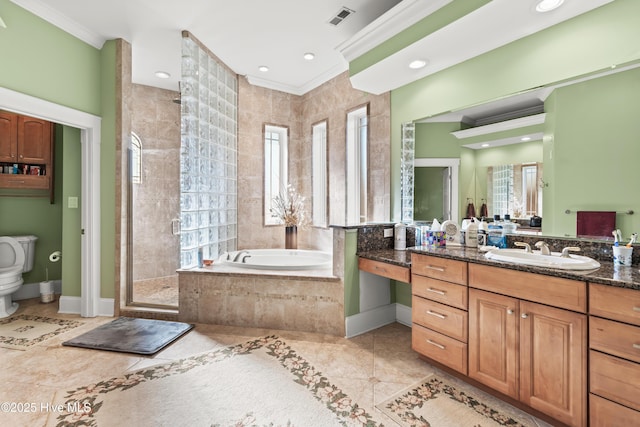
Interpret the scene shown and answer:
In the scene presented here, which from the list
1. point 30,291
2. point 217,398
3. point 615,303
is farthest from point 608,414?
point 30,291

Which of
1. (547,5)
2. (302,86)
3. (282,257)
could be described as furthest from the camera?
(302,86)

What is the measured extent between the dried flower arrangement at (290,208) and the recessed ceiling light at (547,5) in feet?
10.1

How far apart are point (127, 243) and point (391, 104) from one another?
120 inches

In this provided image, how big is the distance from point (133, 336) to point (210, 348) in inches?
28.5

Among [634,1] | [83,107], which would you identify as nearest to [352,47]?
[634,1]

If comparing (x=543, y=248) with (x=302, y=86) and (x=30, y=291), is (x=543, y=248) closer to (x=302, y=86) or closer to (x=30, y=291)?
(x=302, y=86)

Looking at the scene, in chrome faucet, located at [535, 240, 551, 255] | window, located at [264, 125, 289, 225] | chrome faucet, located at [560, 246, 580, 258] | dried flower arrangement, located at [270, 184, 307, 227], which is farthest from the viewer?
window, located at [264, 125, 289, 225]

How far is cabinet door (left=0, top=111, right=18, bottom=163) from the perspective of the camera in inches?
131

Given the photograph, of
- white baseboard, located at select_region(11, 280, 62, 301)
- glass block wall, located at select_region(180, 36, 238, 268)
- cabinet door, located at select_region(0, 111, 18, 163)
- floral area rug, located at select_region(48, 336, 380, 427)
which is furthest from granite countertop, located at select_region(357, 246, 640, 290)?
cabinet door, located at select_region(0, 111, 18, 163)

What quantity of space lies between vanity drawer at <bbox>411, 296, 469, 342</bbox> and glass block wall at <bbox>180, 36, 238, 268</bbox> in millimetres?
2208

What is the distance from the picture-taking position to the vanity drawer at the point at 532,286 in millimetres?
1442

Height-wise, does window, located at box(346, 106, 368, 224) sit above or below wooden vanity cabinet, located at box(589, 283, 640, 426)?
above

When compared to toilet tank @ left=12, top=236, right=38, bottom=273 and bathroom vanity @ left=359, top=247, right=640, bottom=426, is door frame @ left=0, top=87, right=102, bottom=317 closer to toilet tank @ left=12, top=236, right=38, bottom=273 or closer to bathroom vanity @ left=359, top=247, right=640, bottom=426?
toilet tank @ left=12, top=236, right=38, bottom=273

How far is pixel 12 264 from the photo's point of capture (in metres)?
3.34
